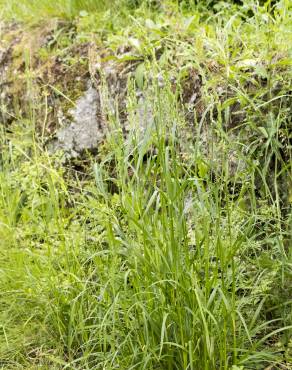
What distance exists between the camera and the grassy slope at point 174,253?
2.70 metres

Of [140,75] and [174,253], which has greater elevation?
[140,75]

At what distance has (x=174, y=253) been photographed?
270cm

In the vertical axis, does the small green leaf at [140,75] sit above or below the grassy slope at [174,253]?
above

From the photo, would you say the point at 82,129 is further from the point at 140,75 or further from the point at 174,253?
the point at 174,253

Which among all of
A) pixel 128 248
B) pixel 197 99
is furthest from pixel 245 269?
pixel 197 99

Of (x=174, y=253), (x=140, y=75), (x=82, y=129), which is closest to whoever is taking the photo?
(x=174, y=253)

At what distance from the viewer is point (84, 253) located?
3.32m

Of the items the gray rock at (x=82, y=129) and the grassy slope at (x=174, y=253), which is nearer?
the grassy slope at (x=174, y=253)

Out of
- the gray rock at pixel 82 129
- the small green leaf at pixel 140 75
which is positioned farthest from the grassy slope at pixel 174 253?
the gray rock at pixel 82 129

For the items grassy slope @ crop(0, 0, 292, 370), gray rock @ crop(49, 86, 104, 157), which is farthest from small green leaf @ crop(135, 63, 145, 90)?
gray rock @ crop(49, 86, 104, 157)

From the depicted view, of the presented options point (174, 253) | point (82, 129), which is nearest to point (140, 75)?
point (82, 129)

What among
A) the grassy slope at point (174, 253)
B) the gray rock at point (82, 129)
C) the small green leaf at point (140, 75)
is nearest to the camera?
the grassy slope at point (174, 253)

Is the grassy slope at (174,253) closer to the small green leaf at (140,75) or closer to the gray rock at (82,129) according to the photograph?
the small green leaf at (140,75)

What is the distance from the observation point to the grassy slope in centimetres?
270
